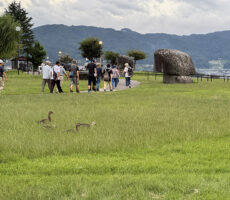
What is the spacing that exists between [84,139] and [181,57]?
27.0 m

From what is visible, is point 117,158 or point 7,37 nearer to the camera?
point 117,158

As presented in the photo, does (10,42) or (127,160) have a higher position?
(10,42)

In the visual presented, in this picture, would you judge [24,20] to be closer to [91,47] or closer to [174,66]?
[91,47]

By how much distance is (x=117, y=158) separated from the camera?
22.0 feet

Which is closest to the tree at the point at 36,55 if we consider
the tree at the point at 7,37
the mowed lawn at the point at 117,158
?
the tree at the point at 7,37

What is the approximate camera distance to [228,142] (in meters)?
8.18

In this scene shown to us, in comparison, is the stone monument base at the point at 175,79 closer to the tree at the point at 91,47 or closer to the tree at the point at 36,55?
the tree at the point at 36,55

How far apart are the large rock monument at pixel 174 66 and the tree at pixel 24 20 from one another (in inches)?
2121

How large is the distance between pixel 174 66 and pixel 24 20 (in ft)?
194

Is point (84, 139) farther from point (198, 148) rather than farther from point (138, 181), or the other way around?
point (138, 181)

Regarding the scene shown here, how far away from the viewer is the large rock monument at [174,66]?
1319 inches

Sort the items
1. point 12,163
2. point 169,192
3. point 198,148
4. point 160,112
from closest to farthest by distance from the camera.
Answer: point 169,192, point 12,163, point 198,148, point 160,112

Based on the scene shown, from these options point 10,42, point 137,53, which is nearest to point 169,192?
point 10,42

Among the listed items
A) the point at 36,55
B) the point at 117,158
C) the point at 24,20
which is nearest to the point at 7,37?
the point at 24,20
